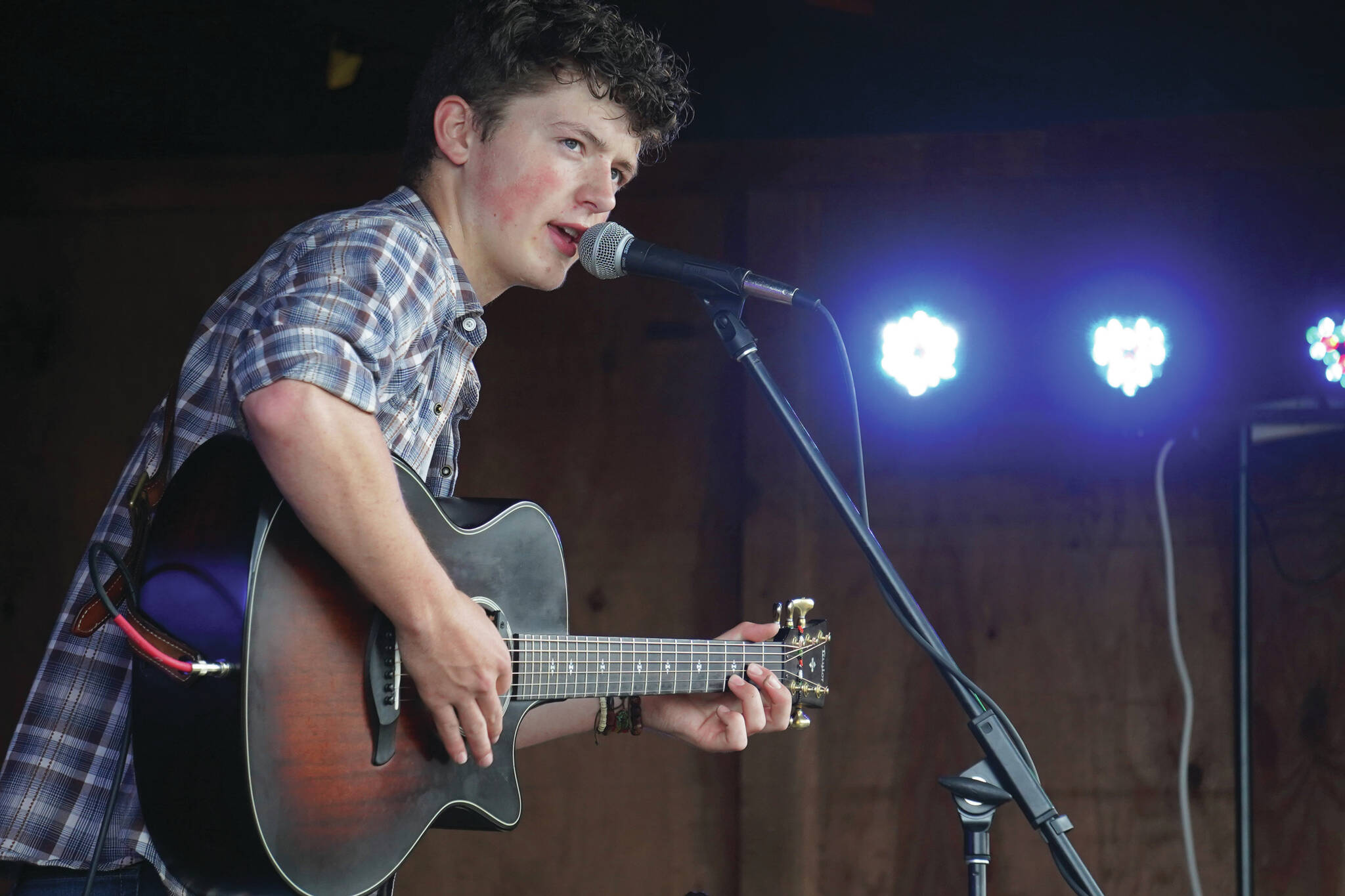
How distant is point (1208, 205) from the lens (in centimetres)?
344

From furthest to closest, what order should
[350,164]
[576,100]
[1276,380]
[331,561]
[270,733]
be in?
1. [350,164]
2. [1276,380]
3. [576,100]
4. [331,561]
5. [270,733]

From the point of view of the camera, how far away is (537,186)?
1783mm

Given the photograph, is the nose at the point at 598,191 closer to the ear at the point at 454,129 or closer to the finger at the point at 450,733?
the ear at the point at 454,129

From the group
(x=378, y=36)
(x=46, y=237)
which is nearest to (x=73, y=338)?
(x=46, y=237)

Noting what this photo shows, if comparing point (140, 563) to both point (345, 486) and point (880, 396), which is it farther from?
point (880, 396)

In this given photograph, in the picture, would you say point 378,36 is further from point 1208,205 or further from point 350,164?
point 1208,205

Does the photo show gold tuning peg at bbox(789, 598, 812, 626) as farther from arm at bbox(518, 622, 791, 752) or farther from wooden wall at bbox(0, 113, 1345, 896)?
wooden wall at bbox(0, 113, 1345, 896)

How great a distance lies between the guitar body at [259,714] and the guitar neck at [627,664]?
0.27 metres

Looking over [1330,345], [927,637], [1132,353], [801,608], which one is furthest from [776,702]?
[1330,345]

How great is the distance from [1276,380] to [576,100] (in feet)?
7.84

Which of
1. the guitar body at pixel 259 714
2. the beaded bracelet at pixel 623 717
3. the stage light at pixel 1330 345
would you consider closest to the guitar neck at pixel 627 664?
the beaded bracelet at pixel 623 717

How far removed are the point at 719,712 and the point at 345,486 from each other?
1004mm

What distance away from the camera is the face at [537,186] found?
1.77 metres

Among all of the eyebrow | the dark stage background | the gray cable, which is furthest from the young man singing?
the gray cable
